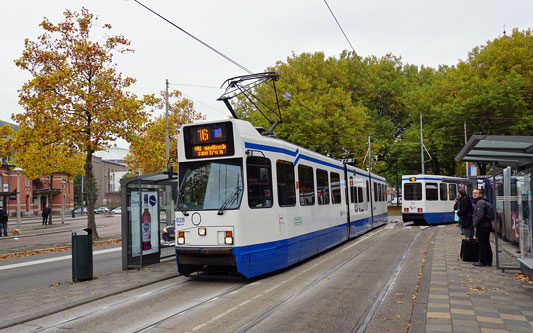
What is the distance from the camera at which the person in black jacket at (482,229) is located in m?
10.3

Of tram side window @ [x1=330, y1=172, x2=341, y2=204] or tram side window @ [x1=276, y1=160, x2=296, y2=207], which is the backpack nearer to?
tram side window @ [x1=276, y1=160, x2=296, y2=207]

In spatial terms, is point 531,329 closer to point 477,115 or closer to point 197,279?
point 197,279

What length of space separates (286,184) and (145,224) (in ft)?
12.8

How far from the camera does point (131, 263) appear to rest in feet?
36.4

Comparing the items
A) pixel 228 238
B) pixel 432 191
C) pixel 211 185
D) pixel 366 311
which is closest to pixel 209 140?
pixel 211 185

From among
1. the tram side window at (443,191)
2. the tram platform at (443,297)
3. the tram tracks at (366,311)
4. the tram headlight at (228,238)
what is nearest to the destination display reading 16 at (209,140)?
the tram headlight at (228,238)

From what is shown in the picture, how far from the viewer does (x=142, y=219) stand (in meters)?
11.3

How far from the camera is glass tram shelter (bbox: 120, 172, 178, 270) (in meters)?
11.0

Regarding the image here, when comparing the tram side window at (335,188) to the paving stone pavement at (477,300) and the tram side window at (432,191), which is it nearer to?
the paving stone pavement at (477,300)

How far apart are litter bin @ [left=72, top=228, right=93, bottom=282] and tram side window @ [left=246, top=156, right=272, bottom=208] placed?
365cm

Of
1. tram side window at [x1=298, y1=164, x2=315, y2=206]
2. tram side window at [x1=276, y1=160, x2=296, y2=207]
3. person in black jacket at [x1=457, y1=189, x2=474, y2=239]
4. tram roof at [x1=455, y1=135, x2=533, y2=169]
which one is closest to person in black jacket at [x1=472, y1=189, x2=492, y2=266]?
person in black jacket at [x1=457, y1=189, x2=474, y2=239]

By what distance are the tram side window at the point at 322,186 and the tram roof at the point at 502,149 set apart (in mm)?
4214

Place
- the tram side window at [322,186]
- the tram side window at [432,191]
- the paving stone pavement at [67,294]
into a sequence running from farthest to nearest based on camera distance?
the tram side window at [432,191] → the tram side window at [322,186] → the paving stone pavement at [67,294]

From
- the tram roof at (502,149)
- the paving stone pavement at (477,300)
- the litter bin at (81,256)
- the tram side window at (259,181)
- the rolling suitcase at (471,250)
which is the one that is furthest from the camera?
the rolling suitcase at (471,250)
